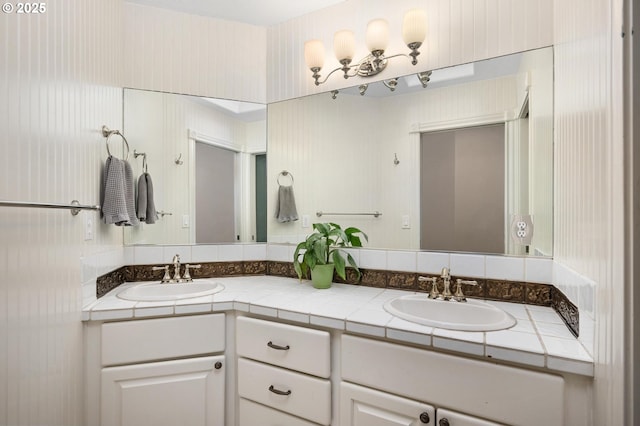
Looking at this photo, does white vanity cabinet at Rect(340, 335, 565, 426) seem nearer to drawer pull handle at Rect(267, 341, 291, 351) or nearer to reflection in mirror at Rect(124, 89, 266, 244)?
drawer pull handle at Rect(267, 341, 291, 351)

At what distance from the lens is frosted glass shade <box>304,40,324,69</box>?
181 cm

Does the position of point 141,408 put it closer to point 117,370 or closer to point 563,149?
point 117,370

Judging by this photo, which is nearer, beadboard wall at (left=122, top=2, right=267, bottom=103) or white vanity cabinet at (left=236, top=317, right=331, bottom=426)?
white vanity cabinet at (left=236, top=317, right=331, bottom=426)

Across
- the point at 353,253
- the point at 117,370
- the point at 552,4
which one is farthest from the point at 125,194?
the point at 552,4

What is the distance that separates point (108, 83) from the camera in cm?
158

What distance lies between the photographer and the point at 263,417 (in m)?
1.31

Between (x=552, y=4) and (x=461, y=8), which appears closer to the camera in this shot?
(x=552, y=4)

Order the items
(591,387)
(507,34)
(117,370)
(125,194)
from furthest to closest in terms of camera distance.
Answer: (125,194)
(507,34)
(117,370)
(591,387)

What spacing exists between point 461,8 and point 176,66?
61.4 inches

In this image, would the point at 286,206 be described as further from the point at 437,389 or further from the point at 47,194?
the point at 437,389

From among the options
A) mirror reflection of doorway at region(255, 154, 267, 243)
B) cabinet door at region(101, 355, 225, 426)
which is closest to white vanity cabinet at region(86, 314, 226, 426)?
cabinet door at region(101, 355, 225, 426)

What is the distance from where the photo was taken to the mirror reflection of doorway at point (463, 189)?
4.75 ft

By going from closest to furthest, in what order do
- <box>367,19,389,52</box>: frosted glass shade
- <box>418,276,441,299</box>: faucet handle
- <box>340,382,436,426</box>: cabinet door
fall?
1. <box>340,382,436,426</box>: cabinet door
2. <box>418,276,441,299</box>: faucet handle
3. <box>367,19,389,52</box>: frosted glass shade

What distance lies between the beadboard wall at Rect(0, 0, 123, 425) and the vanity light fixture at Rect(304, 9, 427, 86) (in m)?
1.07
